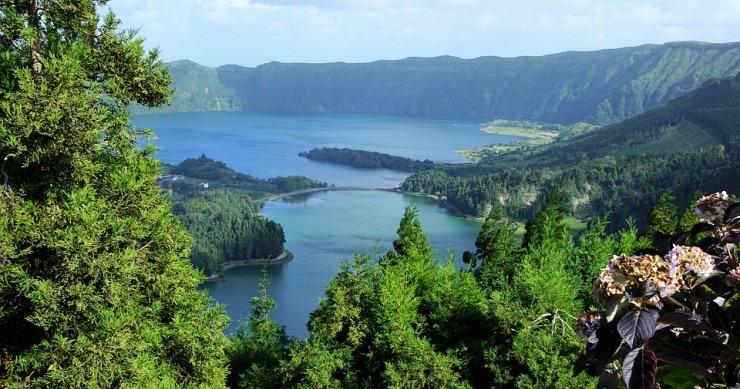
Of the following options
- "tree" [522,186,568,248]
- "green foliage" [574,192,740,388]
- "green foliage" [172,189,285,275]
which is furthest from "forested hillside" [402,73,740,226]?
"green foliage" [574,192,740,388]

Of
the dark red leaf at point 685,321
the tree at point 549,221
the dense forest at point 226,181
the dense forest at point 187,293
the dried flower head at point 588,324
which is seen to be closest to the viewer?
the dark red leaf at point 685,321

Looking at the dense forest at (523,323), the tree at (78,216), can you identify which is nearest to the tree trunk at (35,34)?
the tree at (78,216)

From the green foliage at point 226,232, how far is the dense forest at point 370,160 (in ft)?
198

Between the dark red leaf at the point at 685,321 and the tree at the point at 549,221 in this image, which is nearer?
the dark red leaf at the point at 685,321

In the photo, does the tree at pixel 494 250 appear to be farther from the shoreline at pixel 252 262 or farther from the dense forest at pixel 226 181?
the dense forest at pixel 226 181

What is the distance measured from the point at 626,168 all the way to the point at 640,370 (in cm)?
13420

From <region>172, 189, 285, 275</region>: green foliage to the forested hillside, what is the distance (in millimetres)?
42432

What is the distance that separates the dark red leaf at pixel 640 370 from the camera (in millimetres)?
2125

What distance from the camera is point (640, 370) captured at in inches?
84.9

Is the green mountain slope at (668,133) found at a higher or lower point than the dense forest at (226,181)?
higher

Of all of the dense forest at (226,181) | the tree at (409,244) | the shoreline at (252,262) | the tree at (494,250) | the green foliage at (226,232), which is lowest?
the shoreline at (252,262)

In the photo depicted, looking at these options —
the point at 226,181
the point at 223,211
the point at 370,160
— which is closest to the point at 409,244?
the point at 223,211

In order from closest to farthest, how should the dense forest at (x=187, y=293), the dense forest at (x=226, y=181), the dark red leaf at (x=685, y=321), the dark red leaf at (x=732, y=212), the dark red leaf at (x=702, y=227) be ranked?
1. the dark red leaf at (x=685, y=321)
2. the dense forest at (x=187, y=293)
3. the dark red leaf at (x=732, y=212)
4. the dark red leaf at (x=702, y=227)
5. the dense forest at (x=226, y=181)

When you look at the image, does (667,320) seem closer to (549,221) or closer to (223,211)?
(549,221)
